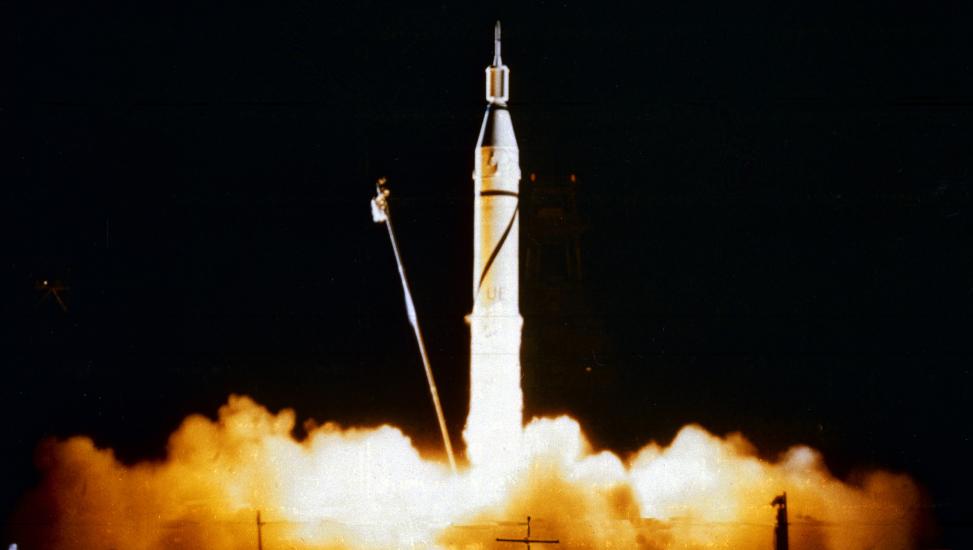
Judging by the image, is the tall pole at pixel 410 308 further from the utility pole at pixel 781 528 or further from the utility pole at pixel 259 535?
the utility pole at pixel 781 528

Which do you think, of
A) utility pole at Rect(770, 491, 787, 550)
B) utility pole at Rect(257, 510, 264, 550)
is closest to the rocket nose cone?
utility pole at Rect(770, 491, 787, 550)

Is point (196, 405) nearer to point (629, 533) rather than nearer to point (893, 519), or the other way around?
point (629, 533)

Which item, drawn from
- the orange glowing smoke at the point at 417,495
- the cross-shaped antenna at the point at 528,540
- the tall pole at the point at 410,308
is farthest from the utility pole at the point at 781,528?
the tall pole at the point at 410,308

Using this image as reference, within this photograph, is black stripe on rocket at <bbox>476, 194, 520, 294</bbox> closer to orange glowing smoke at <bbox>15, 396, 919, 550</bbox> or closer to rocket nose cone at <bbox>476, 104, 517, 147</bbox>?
rocket nose cone at <bbox>476, 104, 517, 147</bbox>

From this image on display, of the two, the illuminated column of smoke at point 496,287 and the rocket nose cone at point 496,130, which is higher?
the rocket nose cone at point 496,130

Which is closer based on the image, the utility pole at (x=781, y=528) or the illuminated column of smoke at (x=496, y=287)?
the utility pole at (x=781, y=528)

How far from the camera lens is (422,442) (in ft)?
74.1

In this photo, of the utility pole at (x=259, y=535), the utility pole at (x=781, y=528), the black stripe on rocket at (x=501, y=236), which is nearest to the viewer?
the utility pole at (x=781, y=528)

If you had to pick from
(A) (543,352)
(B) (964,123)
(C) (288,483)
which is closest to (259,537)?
(C) (288,483)

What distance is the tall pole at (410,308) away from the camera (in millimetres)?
21516

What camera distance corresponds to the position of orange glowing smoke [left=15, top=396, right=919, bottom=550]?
786 inches

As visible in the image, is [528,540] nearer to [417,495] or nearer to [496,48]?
[417,495]

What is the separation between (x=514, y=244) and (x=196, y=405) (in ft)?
28.7

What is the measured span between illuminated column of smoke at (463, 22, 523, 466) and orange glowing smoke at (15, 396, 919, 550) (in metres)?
0.91
